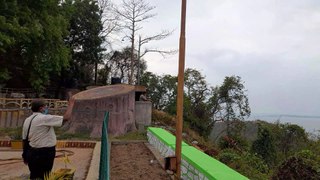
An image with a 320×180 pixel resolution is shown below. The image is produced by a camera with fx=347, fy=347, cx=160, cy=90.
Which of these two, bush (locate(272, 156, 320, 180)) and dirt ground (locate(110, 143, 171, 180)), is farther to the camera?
dirt ground (locate(110, 143, 171, 180))

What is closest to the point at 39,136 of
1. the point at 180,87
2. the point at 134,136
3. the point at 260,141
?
the point at 180,87

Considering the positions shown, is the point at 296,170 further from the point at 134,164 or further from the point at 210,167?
the point at 134,164

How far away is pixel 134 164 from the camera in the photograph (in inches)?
319

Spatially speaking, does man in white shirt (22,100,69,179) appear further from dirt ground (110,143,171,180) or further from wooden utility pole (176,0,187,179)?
dirt ground (110,143,171,180)

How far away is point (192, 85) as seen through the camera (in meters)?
28.5

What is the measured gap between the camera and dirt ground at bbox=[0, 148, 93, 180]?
6548 mm

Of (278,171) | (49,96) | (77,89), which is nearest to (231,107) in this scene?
(77,89)

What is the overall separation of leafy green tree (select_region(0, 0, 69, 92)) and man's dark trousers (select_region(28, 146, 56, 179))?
Answer: 11017 mm

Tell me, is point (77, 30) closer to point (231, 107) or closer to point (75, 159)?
point (231, 107)

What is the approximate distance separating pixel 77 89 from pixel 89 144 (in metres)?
19.4

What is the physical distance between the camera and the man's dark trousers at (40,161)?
460cm

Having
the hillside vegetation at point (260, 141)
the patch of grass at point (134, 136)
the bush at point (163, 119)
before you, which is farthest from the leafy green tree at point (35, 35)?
the hillside vegetation at point (260, 141)

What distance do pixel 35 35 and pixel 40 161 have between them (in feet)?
44.8

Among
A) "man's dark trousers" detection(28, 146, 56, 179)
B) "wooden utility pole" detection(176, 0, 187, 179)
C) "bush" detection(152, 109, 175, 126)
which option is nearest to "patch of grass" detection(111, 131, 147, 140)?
"bush" detection(152, 109, 175, 126)
